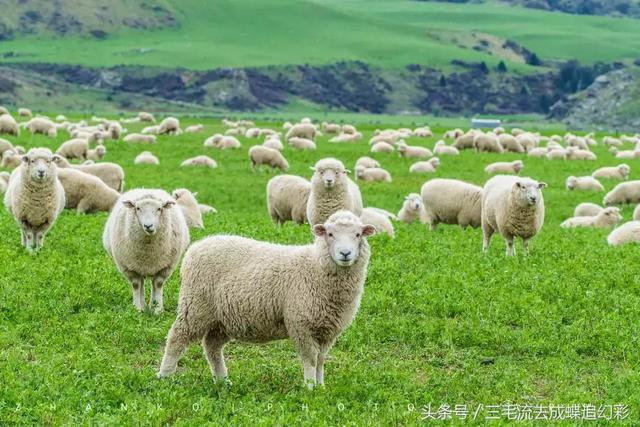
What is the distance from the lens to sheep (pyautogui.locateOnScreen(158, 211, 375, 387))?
903cm

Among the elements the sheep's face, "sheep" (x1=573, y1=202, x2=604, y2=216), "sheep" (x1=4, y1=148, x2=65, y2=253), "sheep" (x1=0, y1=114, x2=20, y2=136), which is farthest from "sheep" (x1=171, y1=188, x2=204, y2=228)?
"sheep" (x1=0, y1=114, x2=20, y2=136)

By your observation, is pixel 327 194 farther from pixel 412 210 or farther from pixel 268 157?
pixel 268 157

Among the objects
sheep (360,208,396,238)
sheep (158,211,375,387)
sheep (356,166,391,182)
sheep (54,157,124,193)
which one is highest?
sheep (158,211,375,387)

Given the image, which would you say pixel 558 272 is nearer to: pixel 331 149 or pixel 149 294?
pixel 149 294

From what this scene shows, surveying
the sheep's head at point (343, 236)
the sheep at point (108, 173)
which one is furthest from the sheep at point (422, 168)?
the sheep's head at point (343, 236)

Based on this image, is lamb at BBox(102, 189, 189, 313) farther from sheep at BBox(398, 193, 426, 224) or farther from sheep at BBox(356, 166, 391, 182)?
sheep at BBox(356, 166, 391, 182)

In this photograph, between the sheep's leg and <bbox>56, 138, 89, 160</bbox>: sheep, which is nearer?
the sheep's leg

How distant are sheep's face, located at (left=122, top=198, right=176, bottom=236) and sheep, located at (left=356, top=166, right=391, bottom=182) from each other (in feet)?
65.6

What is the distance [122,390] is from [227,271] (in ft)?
5.54

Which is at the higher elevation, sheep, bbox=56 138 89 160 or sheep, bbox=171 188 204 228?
sheep, bbox=171 188 204 228

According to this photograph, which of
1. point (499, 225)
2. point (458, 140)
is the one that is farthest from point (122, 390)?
point (458, 140)

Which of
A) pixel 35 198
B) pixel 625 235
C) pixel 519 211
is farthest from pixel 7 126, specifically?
pixel 625 235

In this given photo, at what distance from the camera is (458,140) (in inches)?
1804

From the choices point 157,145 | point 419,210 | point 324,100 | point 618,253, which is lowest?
point 324,100
